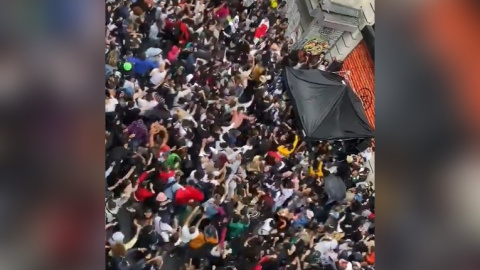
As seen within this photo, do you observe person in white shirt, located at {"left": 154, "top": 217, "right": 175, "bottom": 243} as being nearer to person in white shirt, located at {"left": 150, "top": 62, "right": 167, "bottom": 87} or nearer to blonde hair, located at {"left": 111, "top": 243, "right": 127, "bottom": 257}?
blonde hair, located at {"left": 111, "top": 243, "right": 127, "bottom": 257}

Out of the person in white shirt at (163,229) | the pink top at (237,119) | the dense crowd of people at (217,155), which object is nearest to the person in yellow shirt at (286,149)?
the dense crowd of people at (217,155)

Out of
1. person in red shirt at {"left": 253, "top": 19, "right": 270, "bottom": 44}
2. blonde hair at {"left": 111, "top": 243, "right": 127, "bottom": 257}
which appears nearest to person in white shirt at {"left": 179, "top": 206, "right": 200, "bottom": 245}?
blonde hair at {"left": 111, "top": 243, "right": 127, "bottom": 257}

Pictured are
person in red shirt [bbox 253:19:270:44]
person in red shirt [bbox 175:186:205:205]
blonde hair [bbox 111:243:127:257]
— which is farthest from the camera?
person in red shirt [bbox 253:19:270:44]

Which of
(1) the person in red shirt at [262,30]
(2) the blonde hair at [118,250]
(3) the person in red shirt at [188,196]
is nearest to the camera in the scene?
(2) the blonde hair at [118,250]

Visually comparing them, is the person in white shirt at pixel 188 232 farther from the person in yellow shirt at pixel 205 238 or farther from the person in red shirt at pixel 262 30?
the person in red shirt at pixel 262 30

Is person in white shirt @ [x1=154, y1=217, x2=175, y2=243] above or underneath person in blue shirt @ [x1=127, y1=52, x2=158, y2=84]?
underneath
